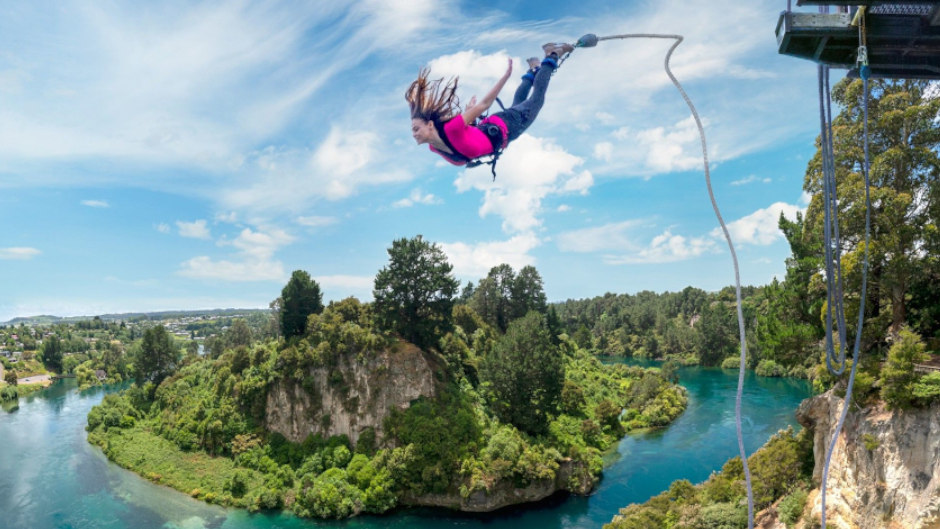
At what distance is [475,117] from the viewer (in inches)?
233

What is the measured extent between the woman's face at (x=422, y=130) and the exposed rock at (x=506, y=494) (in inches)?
850

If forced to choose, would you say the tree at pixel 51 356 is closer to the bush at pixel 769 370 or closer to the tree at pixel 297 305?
the tree at pixel 297 305

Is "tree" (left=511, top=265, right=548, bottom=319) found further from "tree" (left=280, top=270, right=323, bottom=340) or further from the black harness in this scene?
the black harness

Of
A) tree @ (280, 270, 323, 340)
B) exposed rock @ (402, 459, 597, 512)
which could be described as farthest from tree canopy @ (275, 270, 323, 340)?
exposed rock @ (402, 459, 597, 512)

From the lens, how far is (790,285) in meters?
17.1

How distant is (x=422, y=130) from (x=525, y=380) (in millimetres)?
24220

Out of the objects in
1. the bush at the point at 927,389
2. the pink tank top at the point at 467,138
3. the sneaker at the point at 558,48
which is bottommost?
the bush at the point at 927,389

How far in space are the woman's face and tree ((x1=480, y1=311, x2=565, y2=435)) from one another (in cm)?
2384

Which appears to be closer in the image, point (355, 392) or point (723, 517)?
point (723, 517)

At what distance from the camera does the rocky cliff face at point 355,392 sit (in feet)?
89.9

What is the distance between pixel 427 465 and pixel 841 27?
77.9 feet

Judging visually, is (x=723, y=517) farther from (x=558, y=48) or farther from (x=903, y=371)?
(x=558, y=48)

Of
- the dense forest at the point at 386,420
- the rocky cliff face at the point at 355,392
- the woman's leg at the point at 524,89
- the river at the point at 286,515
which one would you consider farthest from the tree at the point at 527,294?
the woman's leg at the point at 524,89

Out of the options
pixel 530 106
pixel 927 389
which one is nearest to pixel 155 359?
pixel 530 106
